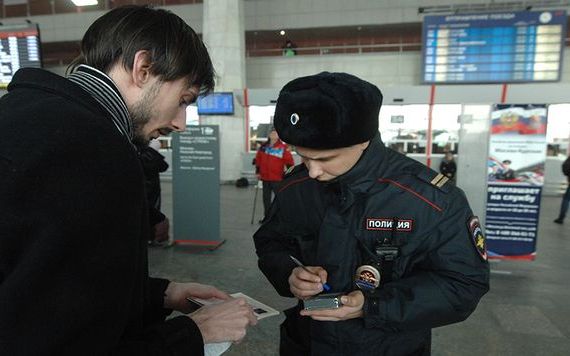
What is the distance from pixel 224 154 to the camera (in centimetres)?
1176

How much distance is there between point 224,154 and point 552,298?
9.30 meters

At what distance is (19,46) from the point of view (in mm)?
6828

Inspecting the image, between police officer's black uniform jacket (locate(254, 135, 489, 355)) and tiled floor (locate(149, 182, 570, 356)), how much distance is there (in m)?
1.71

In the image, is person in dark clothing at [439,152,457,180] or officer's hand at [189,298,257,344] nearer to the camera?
officer's hand at [189,298,257,344]

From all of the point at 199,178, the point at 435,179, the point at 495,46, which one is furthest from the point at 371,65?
the point at 435,179

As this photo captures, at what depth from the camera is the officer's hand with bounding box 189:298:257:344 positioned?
3.34ft

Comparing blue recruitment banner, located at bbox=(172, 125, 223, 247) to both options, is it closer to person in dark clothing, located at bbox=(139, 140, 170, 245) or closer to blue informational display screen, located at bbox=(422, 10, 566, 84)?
person in dark clothing, located at bbox=(139, 140, 170, 245)

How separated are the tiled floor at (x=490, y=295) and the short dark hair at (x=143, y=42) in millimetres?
2360

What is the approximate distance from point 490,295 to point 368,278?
10.7ft

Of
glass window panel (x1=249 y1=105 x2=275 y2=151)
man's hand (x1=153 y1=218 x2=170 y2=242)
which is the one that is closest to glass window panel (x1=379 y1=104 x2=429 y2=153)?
glass window panel (x1=249 y1=105 x2=275 y2=151)

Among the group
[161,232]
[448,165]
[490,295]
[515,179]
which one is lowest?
Result: [490,295]

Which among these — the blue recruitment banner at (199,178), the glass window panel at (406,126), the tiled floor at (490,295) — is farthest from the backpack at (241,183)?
the blue recruitment banner at (199,178)

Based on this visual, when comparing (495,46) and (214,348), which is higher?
(495,46)

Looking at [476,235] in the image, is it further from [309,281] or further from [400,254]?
[309,281]
